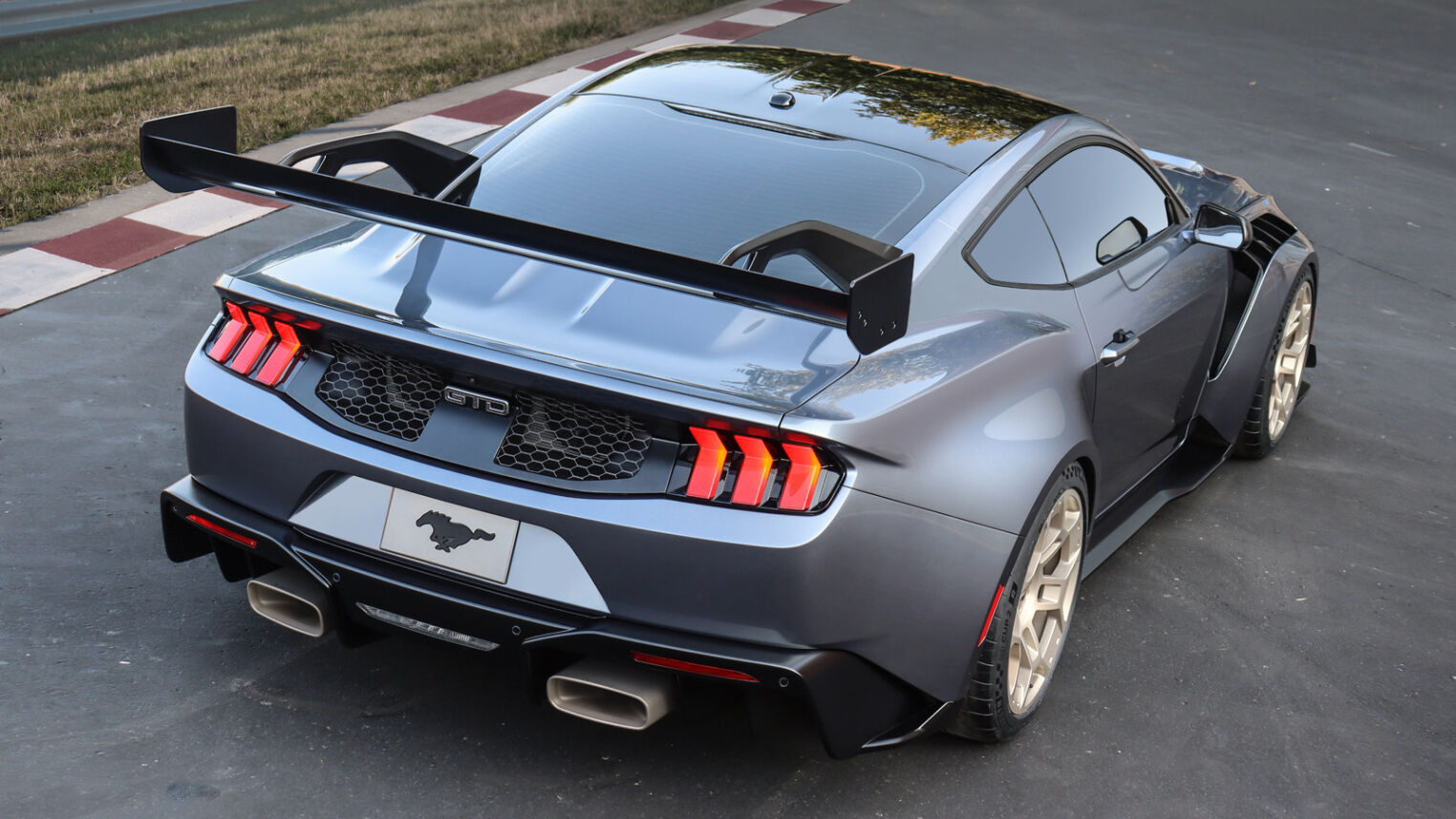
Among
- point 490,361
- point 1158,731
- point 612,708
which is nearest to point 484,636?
point 612,708

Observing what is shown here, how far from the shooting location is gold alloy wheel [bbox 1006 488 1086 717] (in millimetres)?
3174

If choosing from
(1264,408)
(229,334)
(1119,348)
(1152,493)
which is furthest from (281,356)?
(1264,408)

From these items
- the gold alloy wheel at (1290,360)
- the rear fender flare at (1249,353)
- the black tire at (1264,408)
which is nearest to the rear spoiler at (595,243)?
the rear fender flare at (1249,353)

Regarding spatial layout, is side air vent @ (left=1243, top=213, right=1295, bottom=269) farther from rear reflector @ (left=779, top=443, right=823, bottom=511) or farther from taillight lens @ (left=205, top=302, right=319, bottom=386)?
taillight lens @ (left=205, top=302, right=319, bottom=386)

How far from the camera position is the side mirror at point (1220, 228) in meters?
4.06

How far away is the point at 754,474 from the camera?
253 cm

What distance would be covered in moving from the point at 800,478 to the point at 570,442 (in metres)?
0.45

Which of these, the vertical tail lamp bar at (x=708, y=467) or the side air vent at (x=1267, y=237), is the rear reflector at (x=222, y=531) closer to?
the vertical tail lamp bar at (x=708, y=467)

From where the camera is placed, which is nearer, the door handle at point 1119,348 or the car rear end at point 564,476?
the car rear end at point 564,476

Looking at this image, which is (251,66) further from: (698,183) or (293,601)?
(293,601)

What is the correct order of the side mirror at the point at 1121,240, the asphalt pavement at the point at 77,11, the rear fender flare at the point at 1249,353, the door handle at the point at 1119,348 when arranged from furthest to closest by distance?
the asphalt pavement at the point at 77,11
the rear fender flare at the point at 1249,353
the side mirror at the point at 1121,240
the door handle at the point at 1119,348

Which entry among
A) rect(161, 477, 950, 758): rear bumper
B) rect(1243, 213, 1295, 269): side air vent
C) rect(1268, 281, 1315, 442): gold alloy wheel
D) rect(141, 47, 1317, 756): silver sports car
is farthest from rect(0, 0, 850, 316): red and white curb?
rect(1268, 281, 1315, 442): gold alloy wheel

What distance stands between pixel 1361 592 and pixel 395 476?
3102 millimetres

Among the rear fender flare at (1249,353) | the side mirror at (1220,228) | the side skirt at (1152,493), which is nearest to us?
the side skirt at (1152,493)
